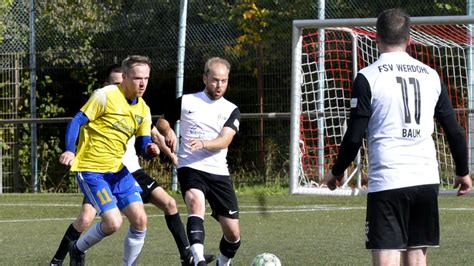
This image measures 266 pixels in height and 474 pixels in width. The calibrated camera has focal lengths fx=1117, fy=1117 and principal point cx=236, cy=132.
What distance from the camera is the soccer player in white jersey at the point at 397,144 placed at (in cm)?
586

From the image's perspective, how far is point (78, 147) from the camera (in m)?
8.70

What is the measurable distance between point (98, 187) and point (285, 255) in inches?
84.8

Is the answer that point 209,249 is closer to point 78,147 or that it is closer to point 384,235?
point 78,147

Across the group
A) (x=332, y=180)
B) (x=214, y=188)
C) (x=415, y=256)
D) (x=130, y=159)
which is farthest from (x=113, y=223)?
(x=415, y=256)

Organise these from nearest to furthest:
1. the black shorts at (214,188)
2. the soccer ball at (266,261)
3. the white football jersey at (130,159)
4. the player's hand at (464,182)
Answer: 1. the player's hand at (464,182)
2. the soccer ball at (266,261)
3. the black shorts at (214,188)
4. the white football jersey at (130,159)

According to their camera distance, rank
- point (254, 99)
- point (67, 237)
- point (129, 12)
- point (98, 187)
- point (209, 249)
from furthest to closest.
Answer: point (129, 12)
point (254, 99)
point (209, 249)
point (67, 237)
point (98, 187)

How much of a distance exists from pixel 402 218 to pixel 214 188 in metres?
3.18

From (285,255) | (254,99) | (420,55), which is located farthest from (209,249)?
(254,99)

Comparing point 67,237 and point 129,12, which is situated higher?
point 129,12

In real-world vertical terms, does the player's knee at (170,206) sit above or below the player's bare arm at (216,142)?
below

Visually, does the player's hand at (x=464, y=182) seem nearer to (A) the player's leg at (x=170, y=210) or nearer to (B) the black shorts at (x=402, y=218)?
(B) the black shorts at (x=402, y=218)

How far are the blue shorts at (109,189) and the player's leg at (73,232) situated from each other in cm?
62

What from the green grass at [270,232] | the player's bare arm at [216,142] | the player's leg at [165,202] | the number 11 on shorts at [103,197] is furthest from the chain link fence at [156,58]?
the number 11 on shorts at [103,197]

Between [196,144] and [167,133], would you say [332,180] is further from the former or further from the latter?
[167,133]
